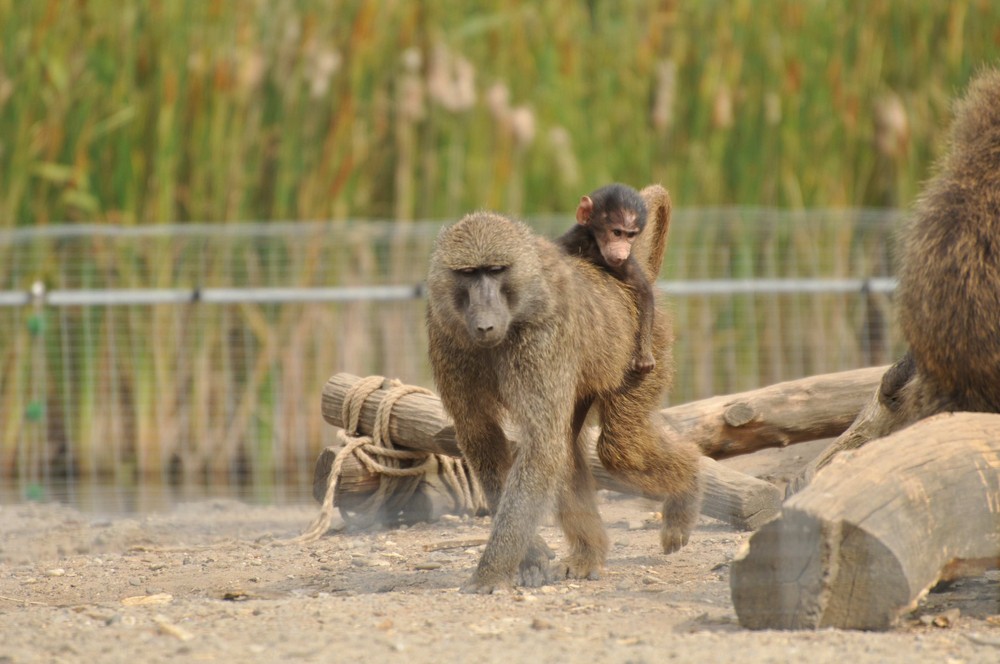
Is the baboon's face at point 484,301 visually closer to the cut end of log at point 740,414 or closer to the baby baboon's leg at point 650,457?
the baby baboon's leg at point 650,457

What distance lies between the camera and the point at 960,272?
371 cm

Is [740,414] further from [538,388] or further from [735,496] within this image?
[538,388]

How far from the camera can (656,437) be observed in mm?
4758

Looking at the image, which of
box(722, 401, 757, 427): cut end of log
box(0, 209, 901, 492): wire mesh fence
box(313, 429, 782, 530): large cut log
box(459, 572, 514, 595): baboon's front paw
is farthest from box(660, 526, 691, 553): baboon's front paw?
box(0, 209, 901, 492): wire mesh fence

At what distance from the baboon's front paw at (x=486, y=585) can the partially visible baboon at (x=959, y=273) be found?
144cm

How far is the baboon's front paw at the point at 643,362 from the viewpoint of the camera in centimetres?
471

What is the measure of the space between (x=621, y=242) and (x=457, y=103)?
11.4 feet

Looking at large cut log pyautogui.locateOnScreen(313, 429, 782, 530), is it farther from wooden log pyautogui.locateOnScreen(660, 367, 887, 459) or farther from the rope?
the rope

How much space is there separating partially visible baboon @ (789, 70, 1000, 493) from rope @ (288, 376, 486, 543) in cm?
232

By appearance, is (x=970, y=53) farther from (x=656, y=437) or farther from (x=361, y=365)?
(x=656, y=437)

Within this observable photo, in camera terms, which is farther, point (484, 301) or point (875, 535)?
point (484, 301)

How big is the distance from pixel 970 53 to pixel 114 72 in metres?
5.76

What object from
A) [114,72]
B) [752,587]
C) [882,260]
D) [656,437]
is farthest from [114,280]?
[752,587]

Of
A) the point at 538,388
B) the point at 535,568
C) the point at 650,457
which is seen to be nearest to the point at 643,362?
the point at 650,457
